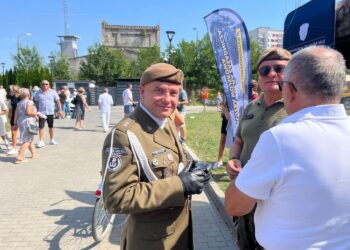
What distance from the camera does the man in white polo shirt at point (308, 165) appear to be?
120 cm

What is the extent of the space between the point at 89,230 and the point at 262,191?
3.55m

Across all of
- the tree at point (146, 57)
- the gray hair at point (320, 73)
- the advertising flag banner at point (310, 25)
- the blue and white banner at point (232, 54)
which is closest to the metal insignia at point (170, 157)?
the gray hair at point (320, 73)

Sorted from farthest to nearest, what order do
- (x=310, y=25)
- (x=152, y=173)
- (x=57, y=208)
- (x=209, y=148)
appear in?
1. (x=209, y=148)
2. (x=57, y=208)
3. (x=310, y=25)
4. (x=152, y=173)

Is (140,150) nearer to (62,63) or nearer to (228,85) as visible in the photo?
(228,85)

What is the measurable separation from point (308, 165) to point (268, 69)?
1596 millimetres

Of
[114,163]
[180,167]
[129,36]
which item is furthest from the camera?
[129,36]

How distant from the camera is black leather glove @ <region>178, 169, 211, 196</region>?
69.5 inches

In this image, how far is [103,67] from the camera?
4206cm

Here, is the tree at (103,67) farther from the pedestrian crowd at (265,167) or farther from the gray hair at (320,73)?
the gray hair at (320,73)

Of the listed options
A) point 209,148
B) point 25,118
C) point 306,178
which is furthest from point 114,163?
point 209,148

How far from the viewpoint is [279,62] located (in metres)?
2.59

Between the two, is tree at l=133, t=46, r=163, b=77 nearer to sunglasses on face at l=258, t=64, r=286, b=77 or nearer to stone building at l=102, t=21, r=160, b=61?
stone building at l=102, t=21, r=160, b=61

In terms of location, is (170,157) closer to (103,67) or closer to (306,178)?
(306,178)

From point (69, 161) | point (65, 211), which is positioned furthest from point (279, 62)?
point (69, 161)
